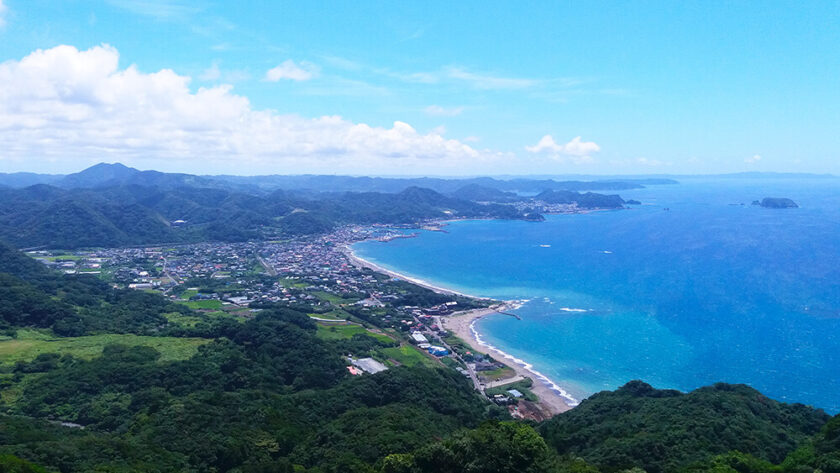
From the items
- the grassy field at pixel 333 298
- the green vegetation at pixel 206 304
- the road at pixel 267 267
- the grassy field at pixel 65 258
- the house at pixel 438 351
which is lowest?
the house at pixel 438 351

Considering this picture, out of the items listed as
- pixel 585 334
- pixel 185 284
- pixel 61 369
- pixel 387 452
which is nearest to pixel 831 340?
pixel 585 334

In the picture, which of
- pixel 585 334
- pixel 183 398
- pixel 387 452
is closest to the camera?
pixel 387 452

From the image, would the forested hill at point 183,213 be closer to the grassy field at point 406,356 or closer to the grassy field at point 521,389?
the grassy field at point 406,356

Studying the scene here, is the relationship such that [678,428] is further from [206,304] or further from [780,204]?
[780,204]

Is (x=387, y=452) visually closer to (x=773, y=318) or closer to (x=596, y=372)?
(x=596, y=372)

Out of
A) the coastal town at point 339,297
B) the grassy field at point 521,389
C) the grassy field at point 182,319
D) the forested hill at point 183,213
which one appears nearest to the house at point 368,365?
the coastal town at point 339,297

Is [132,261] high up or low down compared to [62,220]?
down
